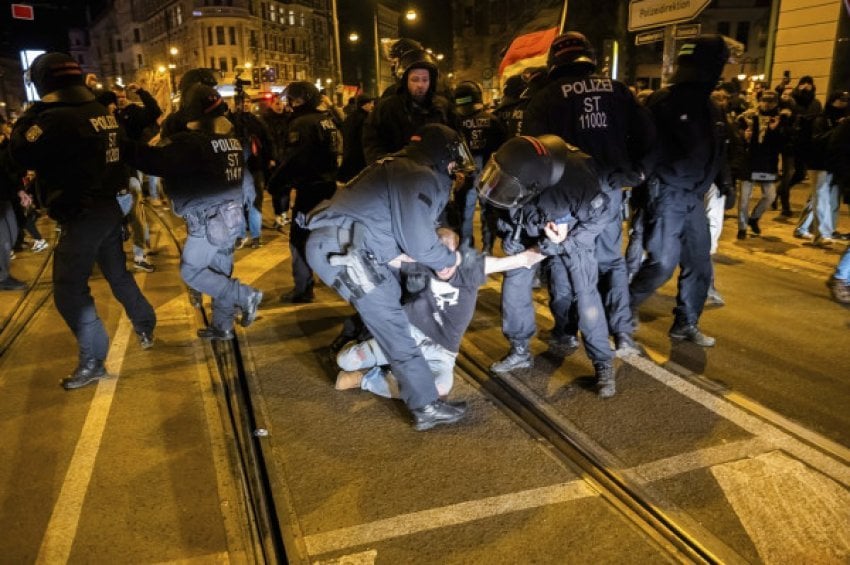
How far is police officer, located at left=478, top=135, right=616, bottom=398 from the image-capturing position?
340cm

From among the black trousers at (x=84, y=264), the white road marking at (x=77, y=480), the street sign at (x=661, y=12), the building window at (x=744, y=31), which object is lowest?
the white road marking at (x=77, y=480)

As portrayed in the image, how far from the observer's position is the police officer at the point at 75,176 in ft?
13.4

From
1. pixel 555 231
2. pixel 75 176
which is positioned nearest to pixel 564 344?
pixel 555 231

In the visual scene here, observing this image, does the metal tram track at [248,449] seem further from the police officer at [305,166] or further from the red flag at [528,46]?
the red flag at [528,46]

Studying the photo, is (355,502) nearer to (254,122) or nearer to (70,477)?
(70,477)

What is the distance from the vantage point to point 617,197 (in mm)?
4398

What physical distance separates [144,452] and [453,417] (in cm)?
173

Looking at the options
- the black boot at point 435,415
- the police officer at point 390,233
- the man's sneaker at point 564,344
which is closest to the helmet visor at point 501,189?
the police officer at point 390,233

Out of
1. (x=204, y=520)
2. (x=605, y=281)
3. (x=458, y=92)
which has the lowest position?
(x=204, y=520)

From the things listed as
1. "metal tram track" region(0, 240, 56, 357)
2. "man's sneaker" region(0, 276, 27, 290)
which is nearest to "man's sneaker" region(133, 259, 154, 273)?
"metal tram track" region(0, 240, 56, 357)

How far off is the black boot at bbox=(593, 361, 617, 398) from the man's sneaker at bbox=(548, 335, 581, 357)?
27.1 inches

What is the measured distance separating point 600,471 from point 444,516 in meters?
0.85

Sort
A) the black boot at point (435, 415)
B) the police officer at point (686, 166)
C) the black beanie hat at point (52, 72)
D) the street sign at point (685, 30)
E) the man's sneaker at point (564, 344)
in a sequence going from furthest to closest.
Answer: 1. the street sign at point (685, 30)
2. the man's sneaker at point (564, 344)
3. the police officer at point (686, 166)
4. the black beanie hat at point (52, 72)
5. the black boot at point (435, 415)

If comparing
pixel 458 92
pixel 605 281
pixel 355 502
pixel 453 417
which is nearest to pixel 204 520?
pixel 355 502
